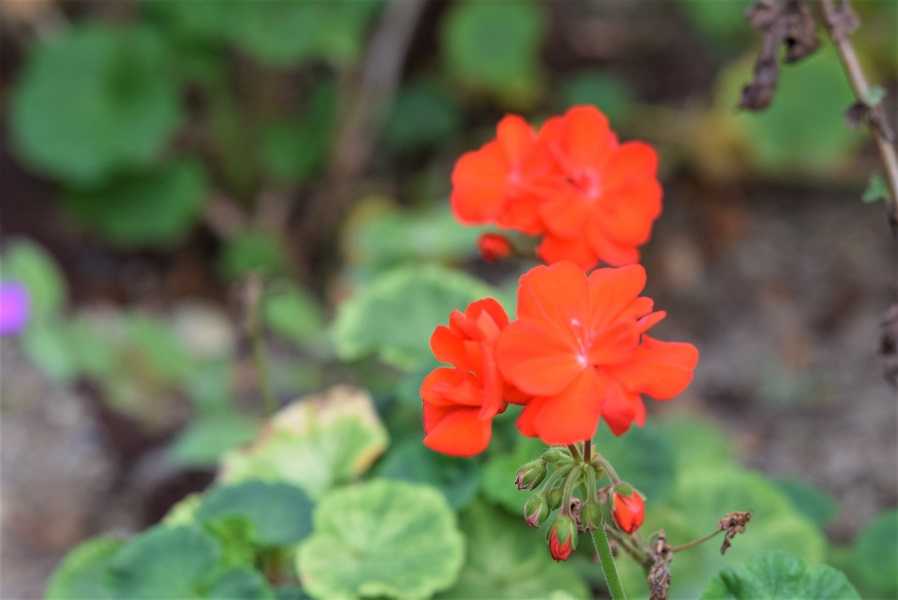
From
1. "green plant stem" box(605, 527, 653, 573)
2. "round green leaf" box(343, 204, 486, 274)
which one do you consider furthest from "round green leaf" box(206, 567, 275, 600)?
"round green leaf" box(343, 204, 486, 274)

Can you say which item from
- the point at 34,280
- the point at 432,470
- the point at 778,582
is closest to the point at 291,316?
the point at 34,280

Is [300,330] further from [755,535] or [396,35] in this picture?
[755,535]

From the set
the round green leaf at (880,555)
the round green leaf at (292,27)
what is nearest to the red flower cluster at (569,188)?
the round green leaf at (880,555)

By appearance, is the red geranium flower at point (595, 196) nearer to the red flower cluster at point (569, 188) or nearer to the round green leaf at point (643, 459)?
the red flower cluster at point (569, 188)

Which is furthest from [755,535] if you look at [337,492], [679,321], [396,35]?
[396,35]

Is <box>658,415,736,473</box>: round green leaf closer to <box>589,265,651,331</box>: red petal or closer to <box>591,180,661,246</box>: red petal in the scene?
<box>591,180,661,246</box>: red petal
